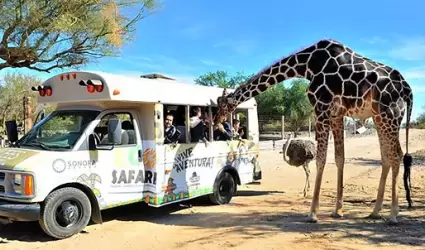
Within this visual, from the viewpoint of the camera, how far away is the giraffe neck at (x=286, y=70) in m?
8.21

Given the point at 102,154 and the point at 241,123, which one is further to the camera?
the point at 241,123

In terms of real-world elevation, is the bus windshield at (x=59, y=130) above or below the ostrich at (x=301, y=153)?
above

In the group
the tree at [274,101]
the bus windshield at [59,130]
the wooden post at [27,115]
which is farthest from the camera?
the tree at [274,101]

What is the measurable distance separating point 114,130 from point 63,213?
1.52 metres

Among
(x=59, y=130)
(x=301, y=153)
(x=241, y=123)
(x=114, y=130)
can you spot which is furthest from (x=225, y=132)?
(x=59, y=130)

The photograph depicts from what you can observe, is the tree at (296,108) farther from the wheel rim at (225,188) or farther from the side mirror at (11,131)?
the side mirror at (11,131)

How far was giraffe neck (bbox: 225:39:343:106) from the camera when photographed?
8.21m

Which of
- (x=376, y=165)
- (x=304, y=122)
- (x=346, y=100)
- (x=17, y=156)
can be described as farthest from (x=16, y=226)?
(x=304, y=122)

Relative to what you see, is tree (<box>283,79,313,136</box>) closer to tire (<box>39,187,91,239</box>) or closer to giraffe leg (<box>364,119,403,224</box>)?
giraffe leg (<box>364,119,403,224</box>)

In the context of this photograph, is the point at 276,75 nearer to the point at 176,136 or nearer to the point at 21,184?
the point at 176,136

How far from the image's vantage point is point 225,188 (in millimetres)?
9719

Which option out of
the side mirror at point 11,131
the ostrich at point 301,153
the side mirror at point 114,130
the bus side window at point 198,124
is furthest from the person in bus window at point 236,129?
the side mirror at point 11,131

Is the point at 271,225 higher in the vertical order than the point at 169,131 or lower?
lower

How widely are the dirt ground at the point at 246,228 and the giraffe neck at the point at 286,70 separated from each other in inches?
95.3
